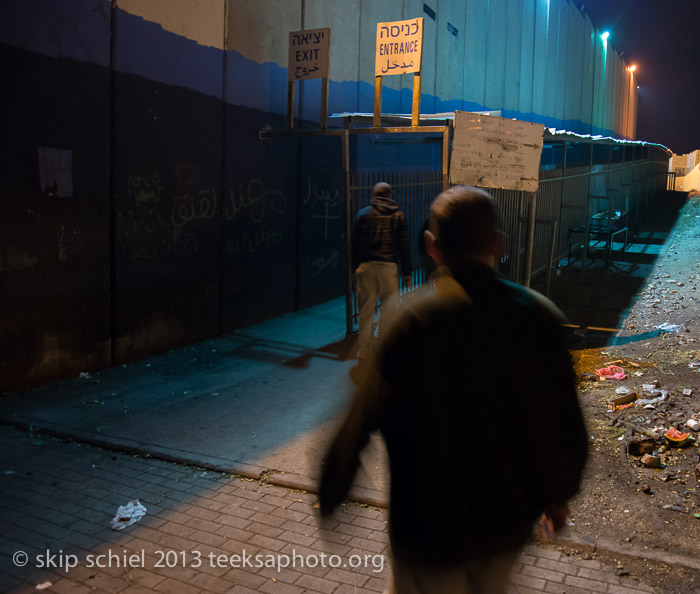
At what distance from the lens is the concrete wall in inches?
243

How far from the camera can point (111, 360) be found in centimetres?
722

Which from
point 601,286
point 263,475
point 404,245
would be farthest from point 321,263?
point 263,475

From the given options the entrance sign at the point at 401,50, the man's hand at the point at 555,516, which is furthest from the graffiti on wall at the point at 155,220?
the man's hand at the point at 555,516

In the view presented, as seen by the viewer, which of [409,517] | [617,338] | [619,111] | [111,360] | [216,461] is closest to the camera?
[409,517]

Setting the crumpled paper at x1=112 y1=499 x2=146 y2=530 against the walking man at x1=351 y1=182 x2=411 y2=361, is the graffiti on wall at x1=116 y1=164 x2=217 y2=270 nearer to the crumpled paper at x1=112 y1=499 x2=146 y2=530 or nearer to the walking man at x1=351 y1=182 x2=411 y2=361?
the walking man at x1=351 y1=182 x2=411 y2=361

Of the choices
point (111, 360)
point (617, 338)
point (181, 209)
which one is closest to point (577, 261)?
point (617, 338)

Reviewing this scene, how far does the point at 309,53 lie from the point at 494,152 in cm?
285

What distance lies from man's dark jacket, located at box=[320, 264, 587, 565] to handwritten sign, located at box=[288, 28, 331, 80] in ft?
23.8

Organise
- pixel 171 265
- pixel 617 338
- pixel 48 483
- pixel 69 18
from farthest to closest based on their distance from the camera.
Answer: pixel 617 338 → pixel 171 265 → pixel 69 18 → pixel 48 483

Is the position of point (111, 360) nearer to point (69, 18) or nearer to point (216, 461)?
point (216, 461)

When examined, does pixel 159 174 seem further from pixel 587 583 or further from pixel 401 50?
pixel 587 583

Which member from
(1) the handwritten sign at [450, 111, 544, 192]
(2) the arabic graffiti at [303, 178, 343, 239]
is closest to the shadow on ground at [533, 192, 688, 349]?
(1) the handwritten sign at [450, 111, 544, 192]

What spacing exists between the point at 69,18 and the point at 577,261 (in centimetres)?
1191

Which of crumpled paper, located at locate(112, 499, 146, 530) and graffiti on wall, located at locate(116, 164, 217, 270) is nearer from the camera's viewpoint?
crumpled paper, located at locate(112, 499, 146, 530)
